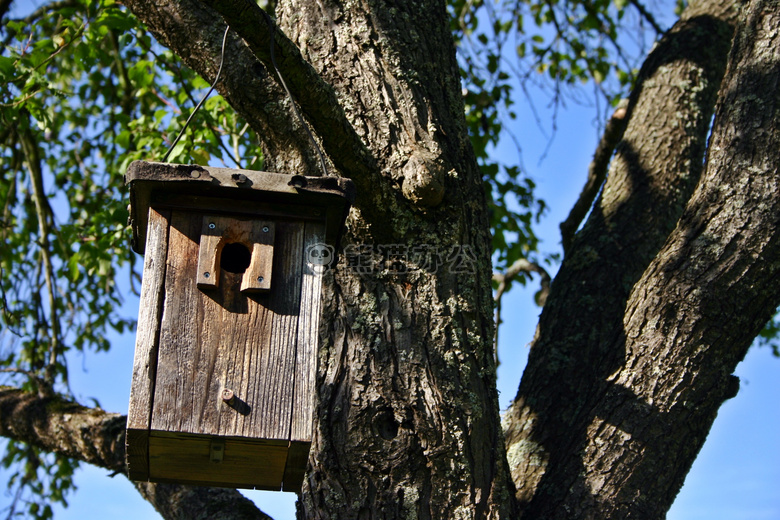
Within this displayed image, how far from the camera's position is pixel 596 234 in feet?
10.5

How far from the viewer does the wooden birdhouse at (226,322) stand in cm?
184

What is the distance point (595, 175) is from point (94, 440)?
2644mm

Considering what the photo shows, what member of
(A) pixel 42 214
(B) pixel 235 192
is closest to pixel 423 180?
(B) pixel 235 192

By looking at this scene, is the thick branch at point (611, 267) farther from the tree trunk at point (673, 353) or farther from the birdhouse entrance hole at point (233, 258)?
the birdhouse entrance hole at point (233, 258)

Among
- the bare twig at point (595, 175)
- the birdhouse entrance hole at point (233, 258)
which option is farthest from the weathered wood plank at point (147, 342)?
the bare twig at point (595, 175)

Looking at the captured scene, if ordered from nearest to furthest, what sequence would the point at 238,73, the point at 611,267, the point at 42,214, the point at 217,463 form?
the point at 217,463, the point at 238,73, the point at 611,267, the point at 42,214

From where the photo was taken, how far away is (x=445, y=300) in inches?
92.4

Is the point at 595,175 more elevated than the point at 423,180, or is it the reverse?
the point at 595,175

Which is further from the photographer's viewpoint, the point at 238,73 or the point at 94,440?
the point at 94,440

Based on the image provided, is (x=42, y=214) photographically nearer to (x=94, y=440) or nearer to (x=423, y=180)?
(x=94, y=440)

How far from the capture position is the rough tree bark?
86.4 inches

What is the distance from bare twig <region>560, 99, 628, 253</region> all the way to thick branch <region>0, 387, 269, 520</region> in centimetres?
198

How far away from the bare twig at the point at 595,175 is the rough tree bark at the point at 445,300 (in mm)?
1057

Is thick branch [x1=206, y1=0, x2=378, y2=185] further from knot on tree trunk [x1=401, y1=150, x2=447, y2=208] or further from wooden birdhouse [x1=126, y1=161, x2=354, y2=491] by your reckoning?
wooden birdhouse [x1=126, y1=161, x2=354, y2=491]
